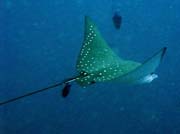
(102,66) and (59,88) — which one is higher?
(102,66)

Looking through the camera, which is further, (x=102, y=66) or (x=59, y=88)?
(x=59, y=88)

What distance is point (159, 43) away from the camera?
400 inches

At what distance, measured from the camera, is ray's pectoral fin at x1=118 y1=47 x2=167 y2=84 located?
104 inches

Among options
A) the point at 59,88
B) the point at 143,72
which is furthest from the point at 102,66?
the point at 59,88

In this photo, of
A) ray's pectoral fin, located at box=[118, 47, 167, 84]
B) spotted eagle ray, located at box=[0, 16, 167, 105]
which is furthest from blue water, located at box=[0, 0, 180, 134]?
ray's pectoral fin, located at box=[118, 47, 167, 84]

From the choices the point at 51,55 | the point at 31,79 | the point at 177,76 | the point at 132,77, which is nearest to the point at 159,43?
the point at 177,76

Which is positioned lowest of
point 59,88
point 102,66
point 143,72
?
point 59,88

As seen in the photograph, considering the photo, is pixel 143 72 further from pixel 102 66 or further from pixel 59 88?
pixel 59 88

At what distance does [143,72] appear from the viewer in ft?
9.07

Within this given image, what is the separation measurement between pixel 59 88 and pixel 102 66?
15.2ft

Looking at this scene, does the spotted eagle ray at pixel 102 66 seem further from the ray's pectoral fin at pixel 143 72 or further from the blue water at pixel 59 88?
the blue water at pixel 59 88

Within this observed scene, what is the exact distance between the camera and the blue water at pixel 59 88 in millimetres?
7691

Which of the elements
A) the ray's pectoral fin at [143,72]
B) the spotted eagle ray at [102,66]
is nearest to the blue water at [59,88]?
the spotted eagle ray at [102,66]

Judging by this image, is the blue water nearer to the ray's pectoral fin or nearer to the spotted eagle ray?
the spotted eagle ray
